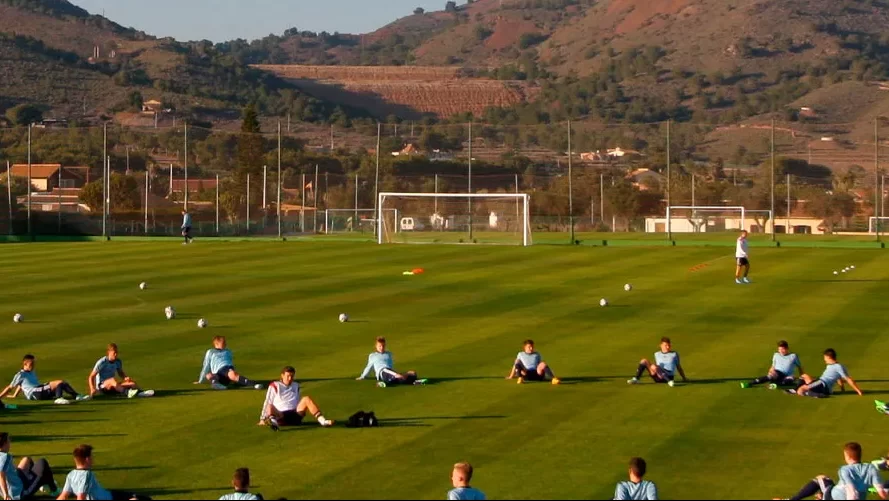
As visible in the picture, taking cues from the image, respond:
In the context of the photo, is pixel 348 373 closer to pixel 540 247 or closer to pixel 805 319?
pixel 805 319

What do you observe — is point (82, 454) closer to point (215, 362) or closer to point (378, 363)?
point (215, 362)

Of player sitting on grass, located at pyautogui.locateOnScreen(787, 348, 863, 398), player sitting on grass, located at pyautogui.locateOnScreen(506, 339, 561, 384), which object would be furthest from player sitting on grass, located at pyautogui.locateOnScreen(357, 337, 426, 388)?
player sitting on grass, located at pyautogui.locateOnScreen(787, 348, 863, 398)

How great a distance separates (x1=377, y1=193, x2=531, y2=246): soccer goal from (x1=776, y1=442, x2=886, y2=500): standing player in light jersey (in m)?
51.4

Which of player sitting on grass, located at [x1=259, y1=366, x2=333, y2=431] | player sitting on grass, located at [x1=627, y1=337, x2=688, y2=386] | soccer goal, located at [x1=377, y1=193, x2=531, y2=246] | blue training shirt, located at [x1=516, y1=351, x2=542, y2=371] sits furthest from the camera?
soccer goal, located at [x1=377, y1=193, x2=531, y2=246]

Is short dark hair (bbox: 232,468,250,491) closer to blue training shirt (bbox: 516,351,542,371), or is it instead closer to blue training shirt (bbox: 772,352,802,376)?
blue training shirt (bbox: 516,351,542,371)

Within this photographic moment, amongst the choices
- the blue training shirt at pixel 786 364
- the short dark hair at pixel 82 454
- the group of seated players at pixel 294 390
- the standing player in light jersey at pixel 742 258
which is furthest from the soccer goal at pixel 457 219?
the short dark hair at pixel 82 454

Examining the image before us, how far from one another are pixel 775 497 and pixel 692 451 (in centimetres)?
298

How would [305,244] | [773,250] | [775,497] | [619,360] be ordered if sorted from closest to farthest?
[775,497]
[619,360]
[773,250]
[305,244]

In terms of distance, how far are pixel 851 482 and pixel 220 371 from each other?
1339 cm

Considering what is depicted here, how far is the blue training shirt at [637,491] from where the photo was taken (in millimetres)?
18422

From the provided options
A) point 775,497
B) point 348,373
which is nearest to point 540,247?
point 348,373

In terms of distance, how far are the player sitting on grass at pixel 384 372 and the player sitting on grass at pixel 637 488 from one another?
10909 mm

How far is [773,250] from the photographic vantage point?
66562 mm

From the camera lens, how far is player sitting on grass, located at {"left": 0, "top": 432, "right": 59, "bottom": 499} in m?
19.9
